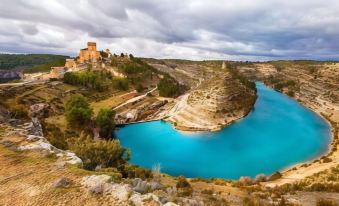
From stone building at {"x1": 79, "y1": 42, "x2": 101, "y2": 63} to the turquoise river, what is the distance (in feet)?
210

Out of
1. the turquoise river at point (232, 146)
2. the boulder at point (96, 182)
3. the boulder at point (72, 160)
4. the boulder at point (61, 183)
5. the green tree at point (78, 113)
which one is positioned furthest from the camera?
the green tree at point (78, 113)

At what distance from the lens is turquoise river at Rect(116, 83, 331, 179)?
53500 mm

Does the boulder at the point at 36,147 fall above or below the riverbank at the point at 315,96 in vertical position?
above

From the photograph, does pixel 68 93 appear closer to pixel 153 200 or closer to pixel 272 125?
pixel 272 125

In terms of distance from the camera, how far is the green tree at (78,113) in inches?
2665

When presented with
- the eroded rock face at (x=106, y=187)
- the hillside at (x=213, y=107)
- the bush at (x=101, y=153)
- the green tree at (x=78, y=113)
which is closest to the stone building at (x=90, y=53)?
the hillside at (x=213, y=107)

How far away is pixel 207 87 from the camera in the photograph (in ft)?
344

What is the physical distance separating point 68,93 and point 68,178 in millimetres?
75635

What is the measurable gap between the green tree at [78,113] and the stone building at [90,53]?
2688 inches

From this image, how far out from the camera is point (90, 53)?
13675 cm

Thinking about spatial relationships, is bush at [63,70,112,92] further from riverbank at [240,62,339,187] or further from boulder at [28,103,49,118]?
riverbank at [240,62,339,187]

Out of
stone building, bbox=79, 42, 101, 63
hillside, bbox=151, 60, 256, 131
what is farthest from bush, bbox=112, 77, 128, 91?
stone building, bbox=79, 42, 101, 63

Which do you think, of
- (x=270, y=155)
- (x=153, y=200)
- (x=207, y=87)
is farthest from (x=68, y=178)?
(x=207, y=87)

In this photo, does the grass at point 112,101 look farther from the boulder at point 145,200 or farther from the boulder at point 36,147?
the boulder at point 145,200
